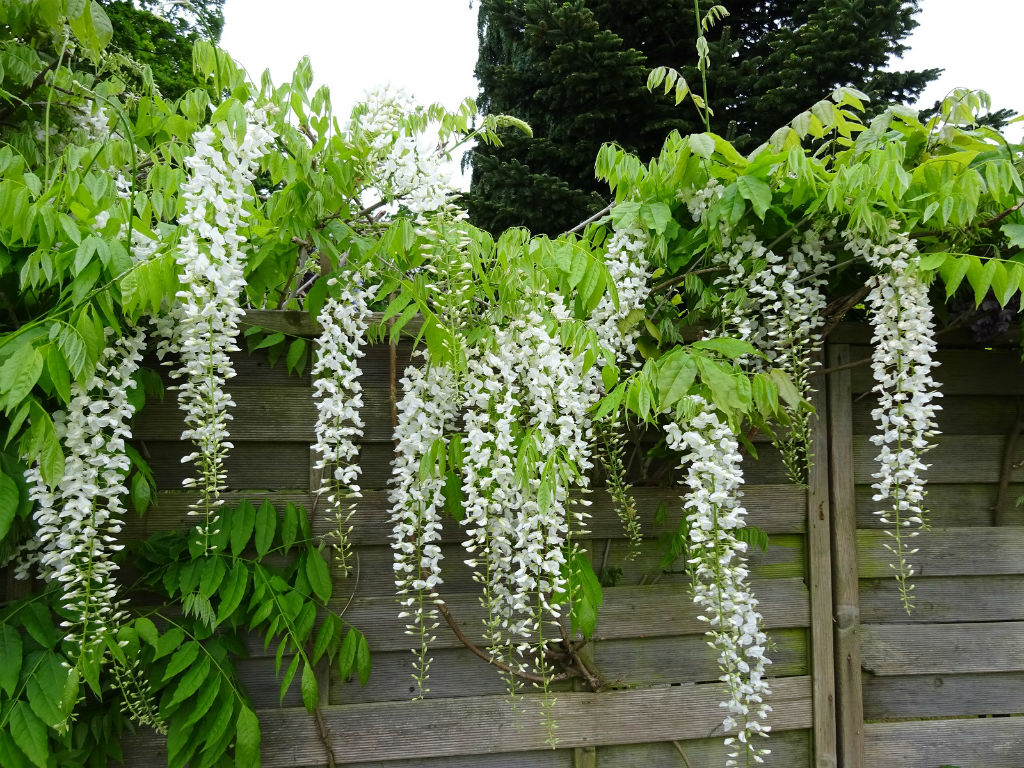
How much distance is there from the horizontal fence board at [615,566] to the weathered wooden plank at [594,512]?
0.12 feet

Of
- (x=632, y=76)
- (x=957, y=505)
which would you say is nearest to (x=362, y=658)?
(x=957, y=505)

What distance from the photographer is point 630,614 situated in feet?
7.22

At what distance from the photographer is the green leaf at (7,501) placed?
1.60m

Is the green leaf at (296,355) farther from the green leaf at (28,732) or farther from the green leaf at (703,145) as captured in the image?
the green leaf at (703,145)

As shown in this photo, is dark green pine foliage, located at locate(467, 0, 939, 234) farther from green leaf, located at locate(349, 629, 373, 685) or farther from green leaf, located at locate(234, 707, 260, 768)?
green leaf, located at locate(234, 707, 260, 768)

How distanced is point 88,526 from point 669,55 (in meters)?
6.86

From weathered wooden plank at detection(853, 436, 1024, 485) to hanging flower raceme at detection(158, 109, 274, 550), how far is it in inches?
78.9

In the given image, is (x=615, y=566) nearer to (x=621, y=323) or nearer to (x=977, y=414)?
(x=621, y=323)

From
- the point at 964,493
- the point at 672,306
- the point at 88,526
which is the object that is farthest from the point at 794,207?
the point at 88,526

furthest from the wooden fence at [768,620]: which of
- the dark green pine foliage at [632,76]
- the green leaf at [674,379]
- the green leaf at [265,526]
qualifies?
the dark green pine foliage at [632,76]

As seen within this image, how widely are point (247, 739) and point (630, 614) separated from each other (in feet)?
3.76

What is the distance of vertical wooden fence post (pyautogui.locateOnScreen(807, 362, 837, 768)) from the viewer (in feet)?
7.47

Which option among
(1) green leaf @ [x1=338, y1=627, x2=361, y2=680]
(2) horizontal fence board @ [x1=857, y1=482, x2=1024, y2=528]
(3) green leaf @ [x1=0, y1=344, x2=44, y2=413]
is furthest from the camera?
(2) horizontal fence board @ [x1=857, y1=482, x2=1024, y2=528]

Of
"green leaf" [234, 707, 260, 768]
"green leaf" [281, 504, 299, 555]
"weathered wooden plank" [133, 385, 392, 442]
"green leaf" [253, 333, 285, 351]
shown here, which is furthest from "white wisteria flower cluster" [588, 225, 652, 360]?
"green leaf" [234, 707, 260, 768]
